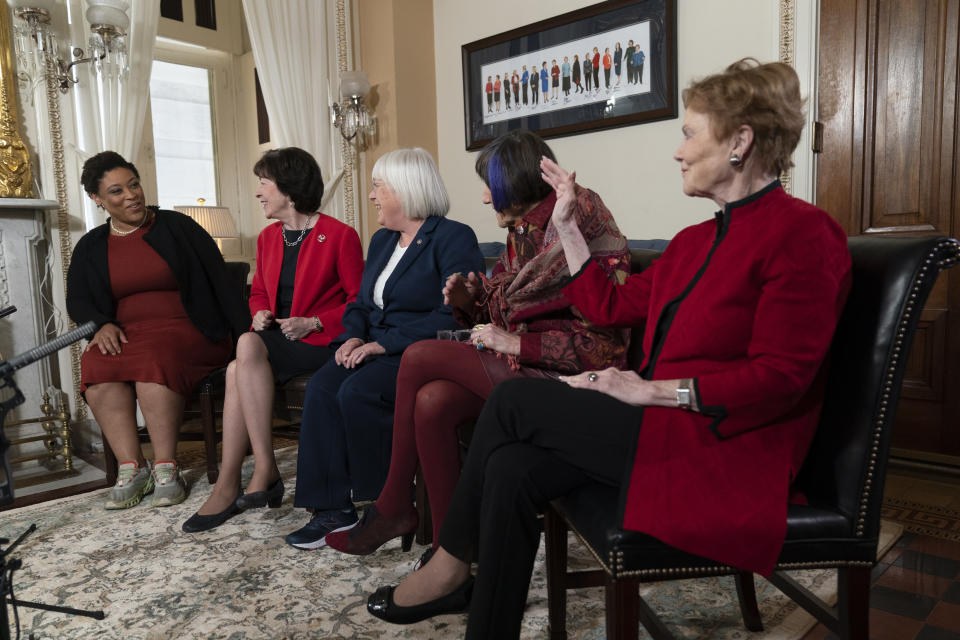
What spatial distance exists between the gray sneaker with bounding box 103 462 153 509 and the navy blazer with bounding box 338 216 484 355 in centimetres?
113

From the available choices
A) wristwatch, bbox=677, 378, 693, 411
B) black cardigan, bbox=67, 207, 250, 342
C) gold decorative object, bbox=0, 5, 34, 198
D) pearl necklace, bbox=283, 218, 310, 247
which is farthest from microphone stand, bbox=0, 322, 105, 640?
gold decorative object, bbox=0, 5, 34, 198

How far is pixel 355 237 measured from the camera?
2.66m

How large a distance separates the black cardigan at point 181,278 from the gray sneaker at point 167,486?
1.78 ft

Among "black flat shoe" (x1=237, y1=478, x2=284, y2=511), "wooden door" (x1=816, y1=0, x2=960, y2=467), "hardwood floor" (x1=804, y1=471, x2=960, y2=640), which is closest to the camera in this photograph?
"hardwood floor" (x1=804, y1=471, x2=960, y2=640)

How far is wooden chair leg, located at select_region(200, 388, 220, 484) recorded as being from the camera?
264 centimetres

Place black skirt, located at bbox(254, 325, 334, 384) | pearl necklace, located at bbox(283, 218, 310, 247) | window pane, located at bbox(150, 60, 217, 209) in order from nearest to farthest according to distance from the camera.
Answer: black skirt, located at bbox(254, 325, 334, 384), pearl necklace, located at bbox(283, 218, 310, 247), window pane, located at bbox(150, 60, 217, 209)

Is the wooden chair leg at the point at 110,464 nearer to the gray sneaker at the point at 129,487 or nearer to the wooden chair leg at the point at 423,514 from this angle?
the gray sneaker at the point at 129,487

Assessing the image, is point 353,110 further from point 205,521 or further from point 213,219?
point 205,521

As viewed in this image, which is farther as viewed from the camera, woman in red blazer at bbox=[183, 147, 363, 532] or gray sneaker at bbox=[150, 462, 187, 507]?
gray sneaker at bbox=[150, 462, 187, 507]

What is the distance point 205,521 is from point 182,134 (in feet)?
13.0

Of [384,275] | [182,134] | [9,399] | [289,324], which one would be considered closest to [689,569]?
[9,399]

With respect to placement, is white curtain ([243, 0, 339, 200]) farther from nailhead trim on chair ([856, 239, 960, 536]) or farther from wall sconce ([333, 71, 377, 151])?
nailhead trim on chair ([856, 239, 960, 536])

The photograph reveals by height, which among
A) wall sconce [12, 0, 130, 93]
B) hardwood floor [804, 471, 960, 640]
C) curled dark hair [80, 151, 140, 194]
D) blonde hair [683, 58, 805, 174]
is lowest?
hardwood floor [804, 471, 960, 640]

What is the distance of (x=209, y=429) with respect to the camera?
265 centimetres
